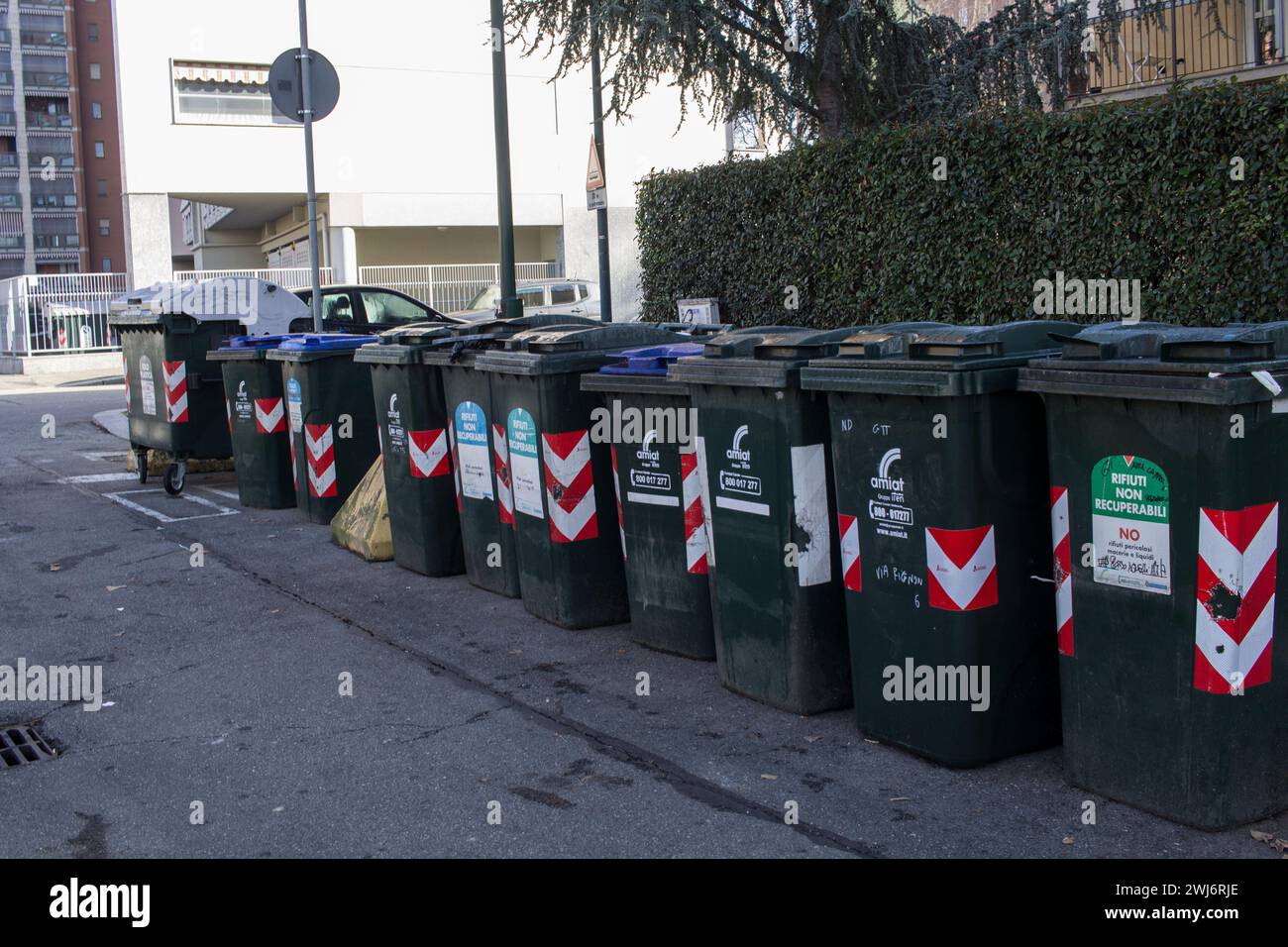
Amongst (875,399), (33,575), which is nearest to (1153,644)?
(875,399)

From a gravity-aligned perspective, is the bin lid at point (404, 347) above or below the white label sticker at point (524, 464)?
above

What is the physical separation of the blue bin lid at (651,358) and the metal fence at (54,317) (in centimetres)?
2747

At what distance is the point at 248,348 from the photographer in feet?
36.9

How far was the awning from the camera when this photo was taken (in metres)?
32.8

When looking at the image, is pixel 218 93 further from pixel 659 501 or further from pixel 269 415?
pixel 659 501

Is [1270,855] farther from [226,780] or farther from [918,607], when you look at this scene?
[226,780]

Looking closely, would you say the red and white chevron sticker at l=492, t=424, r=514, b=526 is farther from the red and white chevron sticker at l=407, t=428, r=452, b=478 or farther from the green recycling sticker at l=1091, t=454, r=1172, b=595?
the green recycling sticker at l=1091, t=454, r=1172, b=595

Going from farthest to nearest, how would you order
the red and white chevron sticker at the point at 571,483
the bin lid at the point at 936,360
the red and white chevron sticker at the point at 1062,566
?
the red and white chevron sticker at the point at 571,483, the bin lid at the point at 936,360, the red and white chevron sticker at the point at 1062,566

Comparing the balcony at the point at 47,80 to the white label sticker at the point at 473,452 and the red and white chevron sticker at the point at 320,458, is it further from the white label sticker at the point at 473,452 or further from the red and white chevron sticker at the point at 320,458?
the white label sticker at the point at 473,452

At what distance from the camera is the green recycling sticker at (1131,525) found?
4.25m

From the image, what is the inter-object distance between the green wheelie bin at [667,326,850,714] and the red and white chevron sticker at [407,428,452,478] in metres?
3.02

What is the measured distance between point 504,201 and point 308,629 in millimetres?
6928

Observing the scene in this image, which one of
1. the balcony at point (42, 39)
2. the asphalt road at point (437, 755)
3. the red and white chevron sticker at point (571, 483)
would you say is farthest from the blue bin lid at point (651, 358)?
the balcony at point (42, 39)

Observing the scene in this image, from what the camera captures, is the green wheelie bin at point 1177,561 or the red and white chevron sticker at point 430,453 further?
the red and white chevron sticker at point 430,453
